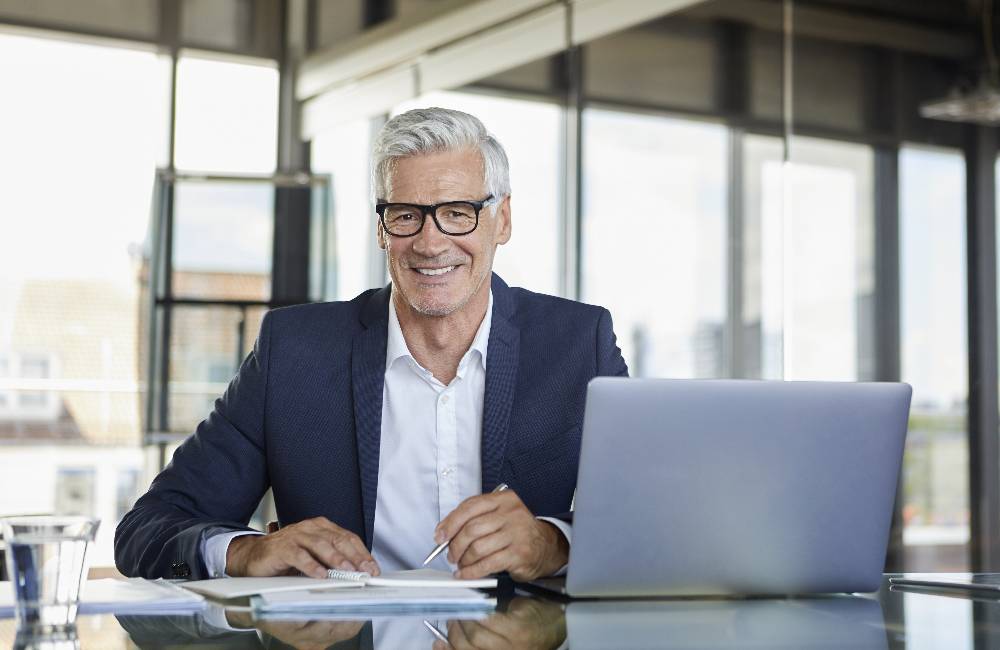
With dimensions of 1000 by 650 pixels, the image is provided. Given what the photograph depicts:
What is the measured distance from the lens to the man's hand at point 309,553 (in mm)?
1449

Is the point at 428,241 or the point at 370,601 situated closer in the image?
the point at 370,601

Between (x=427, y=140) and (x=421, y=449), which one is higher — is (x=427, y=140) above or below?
above

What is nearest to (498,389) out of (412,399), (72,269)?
(412,399)

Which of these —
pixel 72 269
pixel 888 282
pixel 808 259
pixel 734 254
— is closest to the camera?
pixel 888 282

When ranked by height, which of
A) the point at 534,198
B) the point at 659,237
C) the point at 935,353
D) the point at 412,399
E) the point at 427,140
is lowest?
the point at 412,399

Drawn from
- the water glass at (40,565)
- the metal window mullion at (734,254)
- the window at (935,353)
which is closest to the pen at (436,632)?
the water glass at (40,565)

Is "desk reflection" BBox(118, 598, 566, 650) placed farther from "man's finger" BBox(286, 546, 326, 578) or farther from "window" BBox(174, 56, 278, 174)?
"window" BBox(174, 56, 278, 174)

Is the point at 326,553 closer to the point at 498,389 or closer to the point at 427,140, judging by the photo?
the point at 498,389

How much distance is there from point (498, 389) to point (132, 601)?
825 mm

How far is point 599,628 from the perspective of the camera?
1.20 m

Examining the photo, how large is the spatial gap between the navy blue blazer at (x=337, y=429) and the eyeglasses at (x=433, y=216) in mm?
174

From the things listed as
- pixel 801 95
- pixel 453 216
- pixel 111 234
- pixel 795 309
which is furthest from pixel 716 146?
pixel 453 216

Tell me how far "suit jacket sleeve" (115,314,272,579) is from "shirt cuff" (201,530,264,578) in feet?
0.41

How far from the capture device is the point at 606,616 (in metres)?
1.27
